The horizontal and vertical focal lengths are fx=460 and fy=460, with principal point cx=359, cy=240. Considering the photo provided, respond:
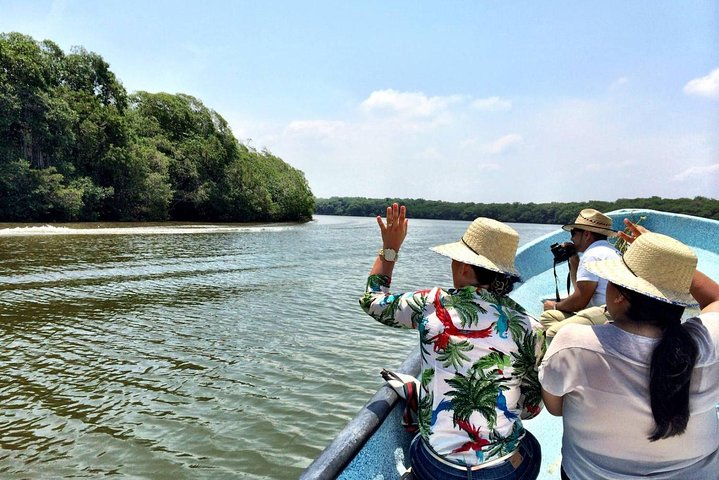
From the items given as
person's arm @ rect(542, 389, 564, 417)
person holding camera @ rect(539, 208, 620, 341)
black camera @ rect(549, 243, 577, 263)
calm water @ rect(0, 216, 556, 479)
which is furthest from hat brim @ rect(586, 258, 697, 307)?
calm water @ rect(0, 216, 556, 479)

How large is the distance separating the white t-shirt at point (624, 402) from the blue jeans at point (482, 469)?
9.3 inches

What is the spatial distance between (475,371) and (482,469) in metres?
0.38

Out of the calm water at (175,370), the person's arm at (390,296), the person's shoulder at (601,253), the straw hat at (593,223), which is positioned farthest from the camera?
the calm water at (175,370)

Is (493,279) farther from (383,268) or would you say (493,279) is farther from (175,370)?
(175,370)

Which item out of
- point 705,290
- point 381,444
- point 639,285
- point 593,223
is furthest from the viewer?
point 593,223

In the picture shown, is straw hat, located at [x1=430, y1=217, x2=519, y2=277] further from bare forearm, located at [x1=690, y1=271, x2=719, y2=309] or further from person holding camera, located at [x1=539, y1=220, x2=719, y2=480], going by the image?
bare forearm, located at [x1=690, y1=271, x2=719, y2=309]

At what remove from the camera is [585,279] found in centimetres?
352

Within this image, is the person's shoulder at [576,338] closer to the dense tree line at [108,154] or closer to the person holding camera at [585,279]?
the person holding camera at [585,279]

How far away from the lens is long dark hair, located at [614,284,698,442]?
1.48m

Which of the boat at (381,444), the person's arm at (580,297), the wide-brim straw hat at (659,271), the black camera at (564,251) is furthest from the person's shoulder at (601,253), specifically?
the wide-brim straw hat at (659,271)

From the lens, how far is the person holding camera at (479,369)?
177cm

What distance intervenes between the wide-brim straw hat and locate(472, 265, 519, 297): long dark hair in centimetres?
34

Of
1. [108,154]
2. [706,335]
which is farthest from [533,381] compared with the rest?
[108,154]

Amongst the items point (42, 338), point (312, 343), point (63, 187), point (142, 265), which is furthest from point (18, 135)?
point (312, 343)
